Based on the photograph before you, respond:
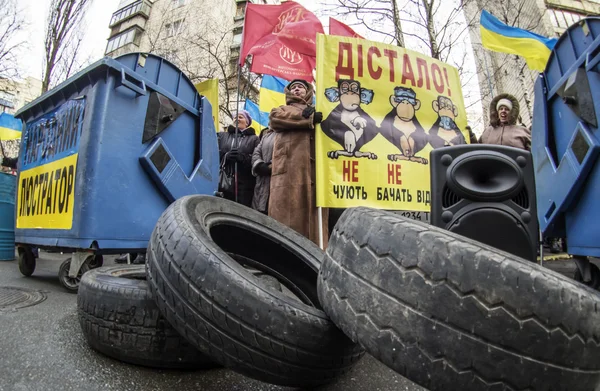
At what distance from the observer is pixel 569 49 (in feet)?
8.56

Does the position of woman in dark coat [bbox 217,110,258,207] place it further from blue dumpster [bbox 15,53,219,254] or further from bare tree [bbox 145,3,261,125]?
bare tree [bbox 145,3,261,125]

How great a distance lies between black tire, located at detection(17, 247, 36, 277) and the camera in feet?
11.4

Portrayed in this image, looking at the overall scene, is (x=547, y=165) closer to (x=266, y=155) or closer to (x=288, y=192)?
(x=288, y=192)

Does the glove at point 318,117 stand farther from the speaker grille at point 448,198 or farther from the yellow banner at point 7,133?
the yellow banner at point 7,133

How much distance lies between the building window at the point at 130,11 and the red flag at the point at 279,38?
28.7m

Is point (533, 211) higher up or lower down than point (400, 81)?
lower down

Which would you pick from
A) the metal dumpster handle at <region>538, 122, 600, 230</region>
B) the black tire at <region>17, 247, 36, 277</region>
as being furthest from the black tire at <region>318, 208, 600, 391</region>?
the black tire at <region>17, 247, 36, 277</region>

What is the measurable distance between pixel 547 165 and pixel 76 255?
3814 millimetres

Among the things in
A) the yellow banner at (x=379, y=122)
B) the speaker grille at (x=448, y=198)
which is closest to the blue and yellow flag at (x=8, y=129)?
the yellow banner at (x=379, y=122)

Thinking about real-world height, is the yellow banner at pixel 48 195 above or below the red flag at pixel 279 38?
below

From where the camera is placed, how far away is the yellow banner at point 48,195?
267 centimetres

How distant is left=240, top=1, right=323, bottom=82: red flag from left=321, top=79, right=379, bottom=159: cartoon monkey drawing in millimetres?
2162

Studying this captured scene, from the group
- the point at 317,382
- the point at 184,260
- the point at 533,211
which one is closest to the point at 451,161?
the point at 533,211

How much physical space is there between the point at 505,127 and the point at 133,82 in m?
A: 3.58
